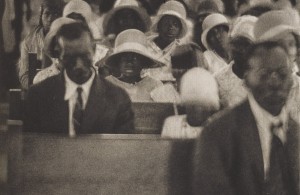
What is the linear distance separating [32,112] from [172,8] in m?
0.81

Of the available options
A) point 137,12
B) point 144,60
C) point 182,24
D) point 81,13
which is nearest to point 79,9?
point 81,13

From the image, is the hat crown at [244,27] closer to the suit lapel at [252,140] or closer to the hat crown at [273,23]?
the hat crown at [273,23]

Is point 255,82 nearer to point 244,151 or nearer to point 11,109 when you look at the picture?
point 244,151

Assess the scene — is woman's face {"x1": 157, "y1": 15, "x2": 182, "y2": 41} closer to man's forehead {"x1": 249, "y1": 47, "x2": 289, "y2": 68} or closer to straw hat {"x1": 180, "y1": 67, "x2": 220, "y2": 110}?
straw hat {"x1": 180, "y1": 67, "x2": 220, "y2": 110}

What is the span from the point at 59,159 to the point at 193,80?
713 millimetres

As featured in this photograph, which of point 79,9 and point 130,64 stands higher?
point 79,9

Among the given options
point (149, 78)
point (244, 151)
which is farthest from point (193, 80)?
point (244, 151)

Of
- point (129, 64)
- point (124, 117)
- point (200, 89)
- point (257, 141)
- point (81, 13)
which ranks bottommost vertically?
point (257, 141)

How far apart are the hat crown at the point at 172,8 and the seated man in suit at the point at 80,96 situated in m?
0.36

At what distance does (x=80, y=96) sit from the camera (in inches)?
98.5

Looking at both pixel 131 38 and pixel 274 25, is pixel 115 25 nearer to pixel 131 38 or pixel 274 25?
pixel 131 38

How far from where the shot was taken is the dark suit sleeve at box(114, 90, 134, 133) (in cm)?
249

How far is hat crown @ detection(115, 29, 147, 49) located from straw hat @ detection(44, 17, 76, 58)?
0.22 metres

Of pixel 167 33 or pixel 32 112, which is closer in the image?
pixel 32 112
